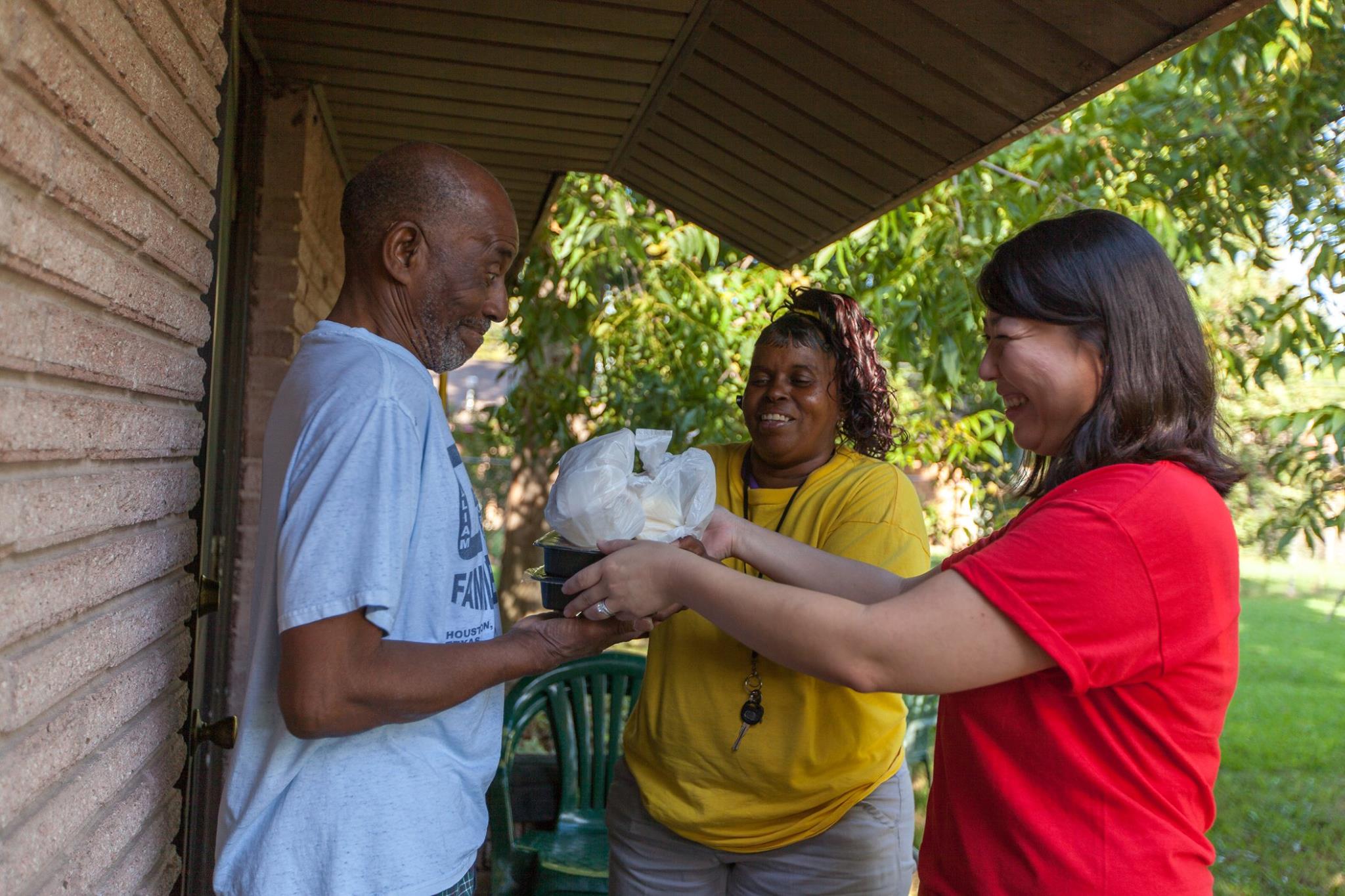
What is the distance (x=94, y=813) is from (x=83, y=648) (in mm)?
252

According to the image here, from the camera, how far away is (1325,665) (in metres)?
12.8

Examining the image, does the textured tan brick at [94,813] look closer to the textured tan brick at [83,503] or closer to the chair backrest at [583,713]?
the textured tan brick at [83,503]

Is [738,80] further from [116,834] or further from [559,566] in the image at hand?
[116,834]

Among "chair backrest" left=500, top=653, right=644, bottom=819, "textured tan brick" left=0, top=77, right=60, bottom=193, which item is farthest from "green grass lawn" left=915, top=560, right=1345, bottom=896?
"textured tan brick" left=0, top=77, right=60, bottom=193

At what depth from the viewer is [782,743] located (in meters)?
2.32

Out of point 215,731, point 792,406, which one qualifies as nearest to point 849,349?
point 792,406

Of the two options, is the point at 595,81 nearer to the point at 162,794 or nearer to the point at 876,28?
the point at 876,28

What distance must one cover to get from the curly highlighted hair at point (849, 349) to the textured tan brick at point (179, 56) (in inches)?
56.2

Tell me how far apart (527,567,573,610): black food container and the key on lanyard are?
0.61m

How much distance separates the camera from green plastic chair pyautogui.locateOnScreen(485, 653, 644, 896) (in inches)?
138

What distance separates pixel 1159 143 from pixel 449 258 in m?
5.00

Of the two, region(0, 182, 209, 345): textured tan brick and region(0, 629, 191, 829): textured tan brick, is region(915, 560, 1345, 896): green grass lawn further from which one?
region(0, 182, 209, 345): textured tan brick

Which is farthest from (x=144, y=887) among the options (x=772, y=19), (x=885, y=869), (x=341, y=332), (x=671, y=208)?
(x=671, y=208)

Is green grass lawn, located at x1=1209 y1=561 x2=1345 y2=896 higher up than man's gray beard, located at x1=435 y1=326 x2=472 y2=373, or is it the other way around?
man's gray beard, located at x1=435 y1=326 x2=472 y2=373
